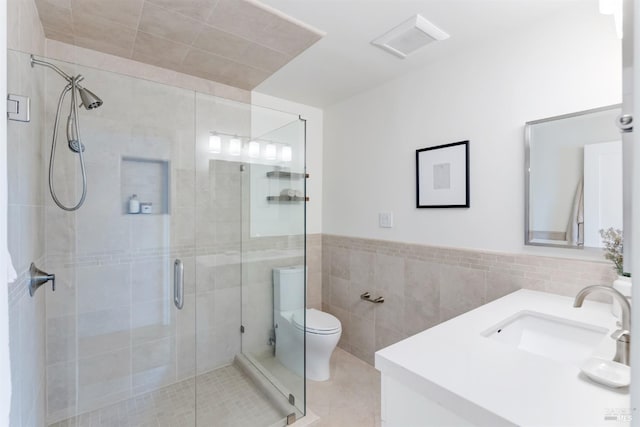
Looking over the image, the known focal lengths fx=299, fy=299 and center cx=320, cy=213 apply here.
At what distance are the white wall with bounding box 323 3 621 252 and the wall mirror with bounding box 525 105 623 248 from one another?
0.19 ft

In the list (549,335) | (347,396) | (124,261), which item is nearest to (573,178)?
(549,335)

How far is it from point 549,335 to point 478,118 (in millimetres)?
1250

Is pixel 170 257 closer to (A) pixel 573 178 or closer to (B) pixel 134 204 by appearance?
(B) pixel 134 204

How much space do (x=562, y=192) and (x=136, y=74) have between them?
266 cm

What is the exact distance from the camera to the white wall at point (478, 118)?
4.83 feet

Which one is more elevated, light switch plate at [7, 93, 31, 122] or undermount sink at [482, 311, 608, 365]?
light switch plate at [7, 93, 31, 122]

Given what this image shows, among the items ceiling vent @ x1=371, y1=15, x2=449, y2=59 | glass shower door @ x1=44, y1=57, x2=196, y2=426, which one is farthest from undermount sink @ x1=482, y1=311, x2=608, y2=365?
glass shower door @ x1=44, y1=57, x2=196, y2=426

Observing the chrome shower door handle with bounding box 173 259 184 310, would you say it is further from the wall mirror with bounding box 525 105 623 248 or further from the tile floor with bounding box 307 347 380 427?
the wall mirror with bounding box 525 105 623 248

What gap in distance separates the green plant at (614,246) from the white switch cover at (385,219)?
122cm

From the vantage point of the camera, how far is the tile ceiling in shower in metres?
1.49

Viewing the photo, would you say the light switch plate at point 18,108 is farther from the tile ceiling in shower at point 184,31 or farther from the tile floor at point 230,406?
the tile floor at point 230,406

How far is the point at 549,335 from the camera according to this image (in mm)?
1234

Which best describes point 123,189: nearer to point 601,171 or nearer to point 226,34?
point 226,34

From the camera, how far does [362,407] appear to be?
1.93 m
